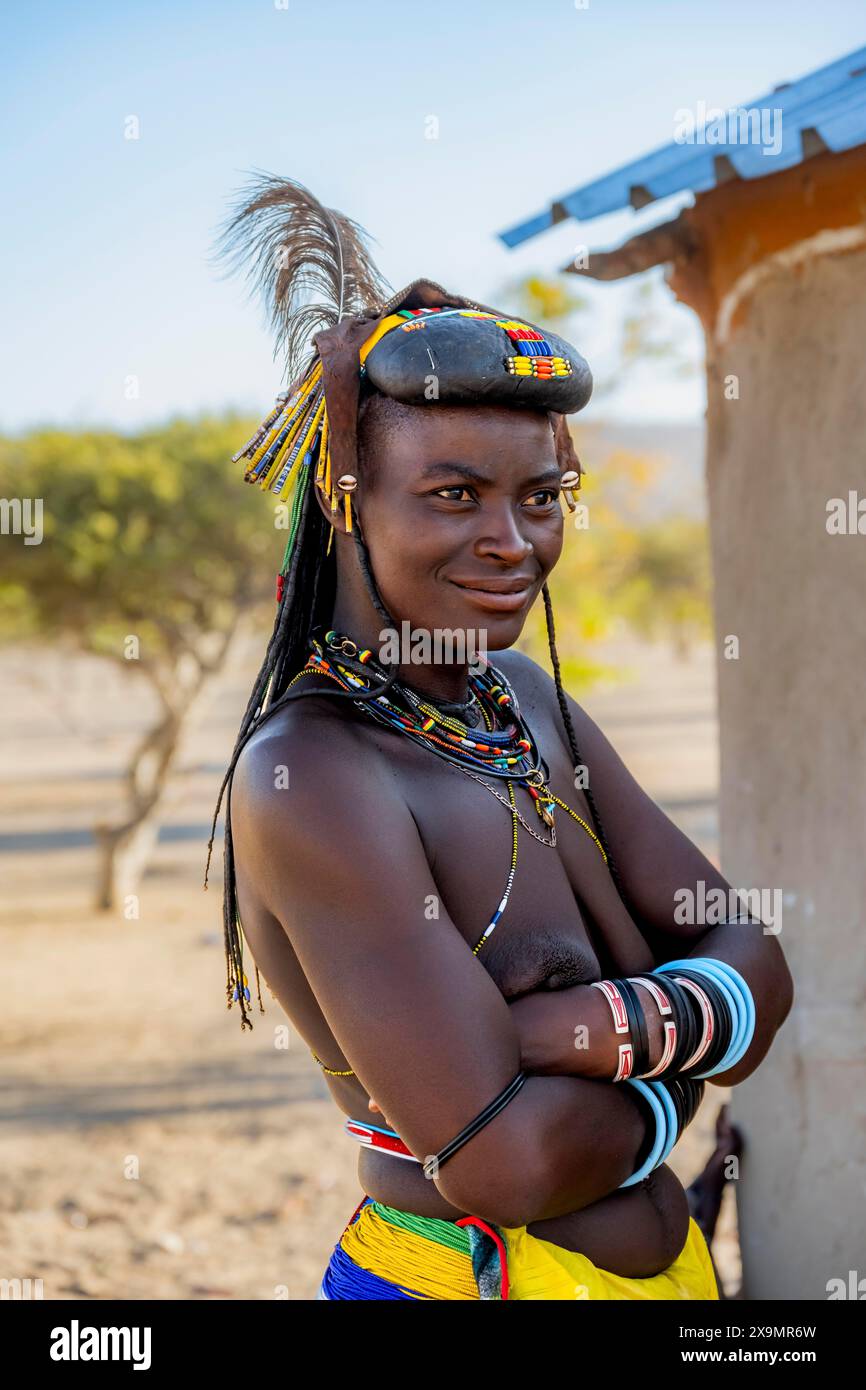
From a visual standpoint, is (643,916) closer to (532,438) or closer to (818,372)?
(532,438)

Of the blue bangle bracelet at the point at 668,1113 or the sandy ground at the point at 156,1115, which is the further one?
the sandy ground at the point at 156,1115

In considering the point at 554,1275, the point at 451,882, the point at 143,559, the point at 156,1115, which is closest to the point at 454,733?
the point at 451,882

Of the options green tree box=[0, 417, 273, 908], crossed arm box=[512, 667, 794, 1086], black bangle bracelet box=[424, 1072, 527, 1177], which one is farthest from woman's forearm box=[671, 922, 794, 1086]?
green tree box=[0, 417, 273, 908]

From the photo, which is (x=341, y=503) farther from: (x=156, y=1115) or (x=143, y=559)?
(x=143, y=559)

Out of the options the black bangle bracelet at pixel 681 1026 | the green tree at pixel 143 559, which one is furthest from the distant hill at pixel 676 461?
the black bangle bracelet at pixel 681 1026

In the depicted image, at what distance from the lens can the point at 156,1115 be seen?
7191 mm

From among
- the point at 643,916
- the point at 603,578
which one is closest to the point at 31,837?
the point at 603,578

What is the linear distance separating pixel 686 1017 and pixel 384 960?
1.62 feet

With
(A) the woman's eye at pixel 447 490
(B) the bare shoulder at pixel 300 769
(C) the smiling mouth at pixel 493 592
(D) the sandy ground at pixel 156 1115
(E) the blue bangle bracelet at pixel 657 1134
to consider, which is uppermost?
(A) the woman's eye at pixel 447 490

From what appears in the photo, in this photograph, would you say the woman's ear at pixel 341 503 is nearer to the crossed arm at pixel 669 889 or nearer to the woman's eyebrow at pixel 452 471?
the woman's eyebrow at pixel 452 471

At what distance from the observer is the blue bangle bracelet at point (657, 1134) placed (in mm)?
1874

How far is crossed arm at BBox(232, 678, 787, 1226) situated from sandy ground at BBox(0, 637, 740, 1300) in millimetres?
3090

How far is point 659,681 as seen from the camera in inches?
1721

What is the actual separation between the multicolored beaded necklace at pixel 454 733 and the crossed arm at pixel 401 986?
0.17 meters
